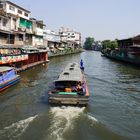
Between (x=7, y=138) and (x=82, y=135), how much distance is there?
3956mm

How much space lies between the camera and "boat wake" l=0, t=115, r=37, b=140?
44.9 ft

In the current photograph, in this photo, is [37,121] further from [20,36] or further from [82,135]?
[20,36]

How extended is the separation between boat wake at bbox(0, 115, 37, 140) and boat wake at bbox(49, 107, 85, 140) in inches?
61.2

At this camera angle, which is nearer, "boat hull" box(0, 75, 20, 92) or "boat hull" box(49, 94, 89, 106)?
"boat hull" box(49, 94, 89, 106)

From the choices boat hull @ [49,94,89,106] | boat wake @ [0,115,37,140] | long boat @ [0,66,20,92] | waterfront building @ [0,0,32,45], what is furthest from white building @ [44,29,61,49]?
boat wake @ [0,115,37,140]

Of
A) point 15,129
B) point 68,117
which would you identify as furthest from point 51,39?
point 15,129

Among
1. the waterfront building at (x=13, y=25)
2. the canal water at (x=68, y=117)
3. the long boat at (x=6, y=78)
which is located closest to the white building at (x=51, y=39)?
the waterfront building at (x=13, y=25)

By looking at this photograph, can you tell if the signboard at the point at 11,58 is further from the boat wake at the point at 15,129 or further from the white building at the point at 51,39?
the white building at the point at 51,39

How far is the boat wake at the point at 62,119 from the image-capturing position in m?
13.8

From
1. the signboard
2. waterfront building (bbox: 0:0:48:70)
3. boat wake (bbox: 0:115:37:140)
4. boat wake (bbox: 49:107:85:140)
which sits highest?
waterfront building (bbox: 0:0:48:70)

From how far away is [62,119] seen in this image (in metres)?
15.9

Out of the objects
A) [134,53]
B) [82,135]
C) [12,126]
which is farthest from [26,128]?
[134,53]

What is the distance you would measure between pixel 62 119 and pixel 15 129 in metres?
2.94

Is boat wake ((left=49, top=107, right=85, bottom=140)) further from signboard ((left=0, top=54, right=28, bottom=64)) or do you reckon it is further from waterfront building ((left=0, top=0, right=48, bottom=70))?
waterfront building ((left=0, top=0, right=48, bottom=70))
